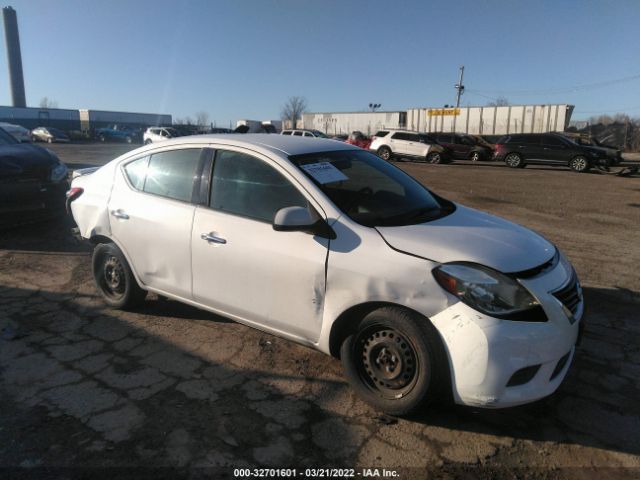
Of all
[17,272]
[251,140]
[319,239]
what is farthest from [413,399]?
[17,272]

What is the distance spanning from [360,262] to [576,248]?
517cm

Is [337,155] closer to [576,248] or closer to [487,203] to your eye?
[576,248]

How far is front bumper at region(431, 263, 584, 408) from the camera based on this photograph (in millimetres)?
2422

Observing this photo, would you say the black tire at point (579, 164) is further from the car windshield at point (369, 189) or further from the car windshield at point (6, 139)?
the car windshield at point (6, 139)

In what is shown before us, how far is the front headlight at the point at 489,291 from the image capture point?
2484 millimetres

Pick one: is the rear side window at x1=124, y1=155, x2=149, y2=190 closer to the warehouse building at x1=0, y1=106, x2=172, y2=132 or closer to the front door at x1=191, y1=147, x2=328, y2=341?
the front door at x1=191, y1=147, x2=328, y2=341

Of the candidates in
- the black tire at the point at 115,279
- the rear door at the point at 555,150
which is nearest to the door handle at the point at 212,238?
the black tire at the point at 115,279

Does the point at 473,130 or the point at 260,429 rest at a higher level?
the point at 473,130

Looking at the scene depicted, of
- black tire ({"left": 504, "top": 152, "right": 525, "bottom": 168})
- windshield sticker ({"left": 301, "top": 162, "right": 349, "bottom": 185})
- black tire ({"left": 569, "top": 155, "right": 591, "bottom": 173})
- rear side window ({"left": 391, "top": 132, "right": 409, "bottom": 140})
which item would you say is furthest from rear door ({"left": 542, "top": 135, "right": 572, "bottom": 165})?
windshield sticker ({"left": 301, "top": 162, "right": 349, "bottom": 185})

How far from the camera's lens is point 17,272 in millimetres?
5371

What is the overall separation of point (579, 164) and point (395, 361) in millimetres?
21486

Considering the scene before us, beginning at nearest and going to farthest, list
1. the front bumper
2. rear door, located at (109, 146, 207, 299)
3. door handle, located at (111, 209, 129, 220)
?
the front bumper < rear door, located at (109, 146, 207, 299) < door handle, located at (111, 209, 129, 220)

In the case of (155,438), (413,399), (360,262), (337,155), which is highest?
(337,155)

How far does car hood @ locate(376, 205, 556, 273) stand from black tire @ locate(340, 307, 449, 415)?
1.28ft
